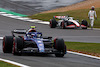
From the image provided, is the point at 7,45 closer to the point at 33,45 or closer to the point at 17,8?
the point at 33,45

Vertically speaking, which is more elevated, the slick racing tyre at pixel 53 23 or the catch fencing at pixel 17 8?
the catch fencing at pixel 17 8

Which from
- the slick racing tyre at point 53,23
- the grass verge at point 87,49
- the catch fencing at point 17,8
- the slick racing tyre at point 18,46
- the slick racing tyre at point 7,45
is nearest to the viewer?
the slick racing tyre at point 18,46

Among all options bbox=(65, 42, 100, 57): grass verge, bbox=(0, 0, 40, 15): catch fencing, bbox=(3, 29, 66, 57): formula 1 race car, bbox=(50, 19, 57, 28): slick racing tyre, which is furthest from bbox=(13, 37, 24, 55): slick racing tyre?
bbox=(0, 0, 40, 15): catch fencing

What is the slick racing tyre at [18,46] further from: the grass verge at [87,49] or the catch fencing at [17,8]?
the catch fencing at [17,8]

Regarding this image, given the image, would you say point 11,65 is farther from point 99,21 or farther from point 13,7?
point 13,7

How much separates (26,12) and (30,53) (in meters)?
26.8

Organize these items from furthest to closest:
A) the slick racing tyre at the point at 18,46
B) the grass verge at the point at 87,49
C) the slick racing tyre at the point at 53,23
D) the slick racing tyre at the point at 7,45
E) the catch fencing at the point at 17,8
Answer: the catch fencing at the point at 17,8 → the slick racing tyre at the point at 53,23 → the grass verge at the point at 87,49 → the slick racing tyre at the point at 7,45 → the slick racing tyre at the point at 18,46

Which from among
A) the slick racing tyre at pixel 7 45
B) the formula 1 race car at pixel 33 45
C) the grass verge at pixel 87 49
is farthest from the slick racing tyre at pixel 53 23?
the slick racing tyre at pixel 7 45

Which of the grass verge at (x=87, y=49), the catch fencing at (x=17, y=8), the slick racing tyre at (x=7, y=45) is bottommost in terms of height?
the grass verge at (x=87, y=49)

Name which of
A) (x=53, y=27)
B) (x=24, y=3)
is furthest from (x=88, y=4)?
(x=53, y=27)

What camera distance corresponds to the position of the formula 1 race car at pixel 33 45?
12234mm

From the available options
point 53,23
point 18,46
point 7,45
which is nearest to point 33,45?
point 18,46

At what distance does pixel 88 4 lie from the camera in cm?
4225

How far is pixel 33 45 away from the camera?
1292 cm
